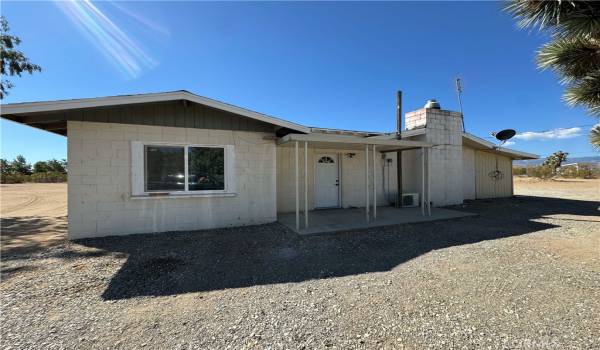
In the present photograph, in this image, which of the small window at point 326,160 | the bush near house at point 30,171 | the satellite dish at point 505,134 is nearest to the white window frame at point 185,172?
the small window at point 326,160

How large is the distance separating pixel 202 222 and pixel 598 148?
9023 millimetres

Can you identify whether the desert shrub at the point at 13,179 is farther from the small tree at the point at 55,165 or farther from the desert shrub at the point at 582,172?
the desert shrub at the point at 582,172

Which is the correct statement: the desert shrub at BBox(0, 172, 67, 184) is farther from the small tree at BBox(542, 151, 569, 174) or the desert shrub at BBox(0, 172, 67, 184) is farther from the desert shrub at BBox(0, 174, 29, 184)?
the small tree at BBox(542, 151, 569, 174)

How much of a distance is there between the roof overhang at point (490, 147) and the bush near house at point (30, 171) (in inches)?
1334

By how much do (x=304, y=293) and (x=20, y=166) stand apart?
52778mm

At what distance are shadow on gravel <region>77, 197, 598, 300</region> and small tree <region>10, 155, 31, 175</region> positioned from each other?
4621 centimetres

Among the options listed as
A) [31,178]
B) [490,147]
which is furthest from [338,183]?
[31,178]

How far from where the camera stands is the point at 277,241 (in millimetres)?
5570

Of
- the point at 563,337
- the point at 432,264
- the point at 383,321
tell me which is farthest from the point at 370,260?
the point at 563,337

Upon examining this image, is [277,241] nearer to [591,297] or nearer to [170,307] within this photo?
[170,307]

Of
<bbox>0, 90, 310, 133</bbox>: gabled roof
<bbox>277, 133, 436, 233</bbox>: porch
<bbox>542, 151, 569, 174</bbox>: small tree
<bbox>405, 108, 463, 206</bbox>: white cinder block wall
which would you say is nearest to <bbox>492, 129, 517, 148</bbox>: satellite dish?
<bbox>405, 108, 463, 206</bbox>: white cinder block wall

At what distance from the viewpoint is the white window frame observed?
5.90m

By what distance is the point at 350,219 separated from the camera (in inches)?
296

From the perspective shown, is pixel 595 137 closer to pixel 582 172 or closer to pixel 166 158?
pixel 166 158
